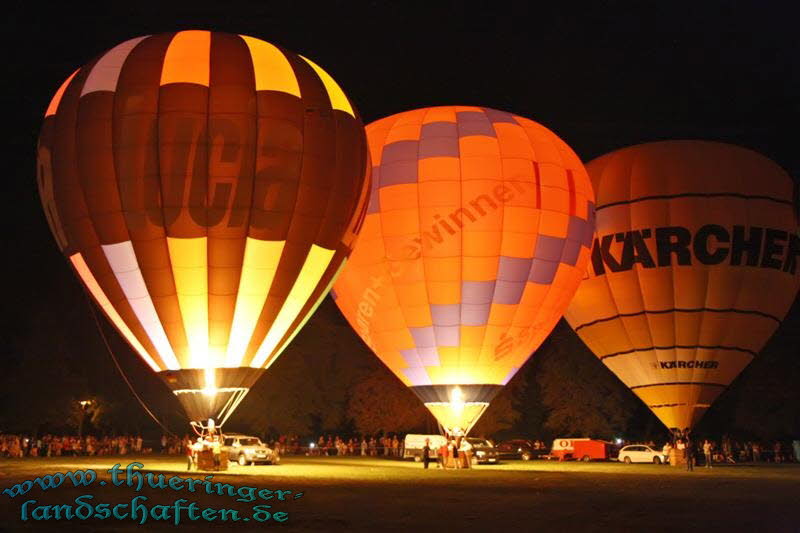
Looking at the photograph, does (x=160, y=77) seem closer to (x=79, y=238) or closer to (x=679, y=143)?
(x=79, y=238)

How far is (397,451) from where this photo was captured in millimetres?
38719

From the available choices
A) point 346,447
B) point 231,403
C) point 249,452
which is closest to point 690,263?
point 249,452

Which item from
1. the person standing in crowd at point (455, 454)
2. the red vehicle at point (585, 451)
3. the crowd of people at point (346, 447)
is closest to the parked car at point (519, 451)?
the red vehicle at point (585, 451)

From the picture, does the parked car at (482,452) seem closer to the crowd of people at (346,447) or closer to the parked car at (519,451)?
the parked car at (519,451)

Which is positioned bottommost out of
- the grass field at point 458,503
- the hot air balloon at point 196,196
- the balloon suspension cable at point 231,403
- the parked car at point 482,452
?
the grass field at point 458,503

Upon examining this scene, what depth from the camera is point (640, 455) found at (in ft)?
103

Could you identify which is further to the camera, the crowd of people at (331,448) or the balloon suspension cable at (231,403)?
the crowd of people at (331,448)

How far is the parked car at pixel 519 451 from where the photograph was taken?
124ft

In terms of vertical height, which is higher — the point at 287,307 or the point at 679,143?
the point at 679,143

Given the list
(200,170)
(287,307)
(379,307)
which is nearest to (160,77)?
(200,170)

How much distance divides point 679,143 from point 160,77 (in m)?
15.3

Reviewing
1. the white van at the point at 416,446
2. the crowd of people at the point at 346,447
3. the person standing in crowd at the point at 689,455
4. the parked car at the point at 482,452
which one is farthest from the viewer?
the crowd of people at the point at 346,447

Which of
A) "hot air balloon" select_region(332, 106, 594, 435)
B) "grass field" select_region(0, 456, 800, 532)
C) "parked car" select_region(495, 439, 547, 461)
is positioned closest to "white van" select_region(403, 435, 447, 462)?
"parked car" select_region(495, 439, 547, 461)

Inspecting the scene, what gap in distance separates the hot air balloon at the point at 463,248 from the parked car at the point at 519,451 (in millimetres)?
15262
